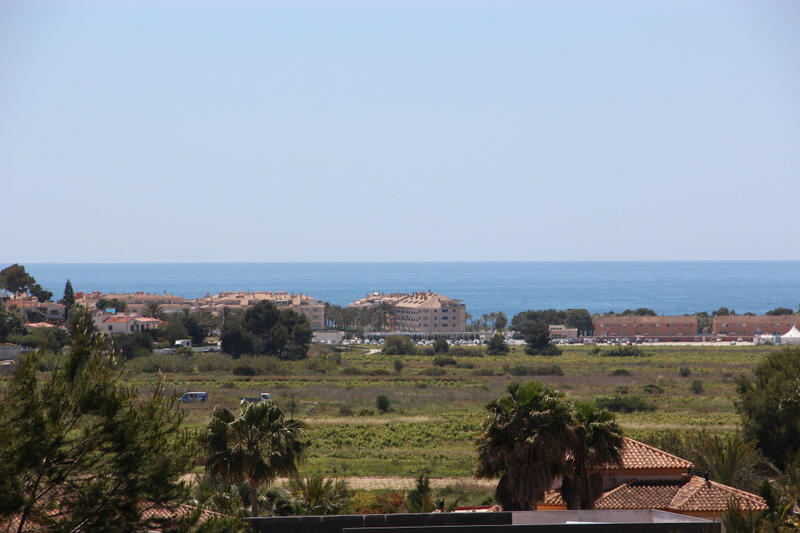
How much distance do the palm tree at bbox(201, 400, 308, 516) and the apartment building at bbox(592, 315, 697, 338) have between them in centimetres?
13154

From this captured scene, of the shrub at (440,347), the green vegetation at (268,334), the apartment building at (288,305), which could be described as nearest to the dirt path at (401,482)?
the green vegetation at (268,334)

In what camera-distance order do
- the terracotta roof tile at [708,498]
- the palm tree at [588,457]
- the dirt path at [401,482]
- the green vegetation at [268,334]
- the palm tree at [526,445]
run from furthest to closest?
the green vegetation at [268,334], the dirt path at [401,482], the terracotta roof tile at [708,498], the palm tree at [588,457], the palm tree at [526,445]

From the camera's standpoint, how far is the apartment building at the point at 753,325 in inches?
5856

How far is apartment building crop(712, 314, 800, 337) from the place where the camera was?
14875cm

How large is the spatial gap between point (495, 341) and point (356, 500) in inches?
3600

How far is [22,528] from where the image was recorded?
14.0 metres

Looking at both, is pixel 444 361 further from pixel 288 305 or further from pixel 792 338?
pixel 288 305

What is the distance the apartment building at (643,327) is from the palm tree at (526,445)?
13172 centimetres

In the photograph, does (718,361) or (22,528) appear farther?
(718,361)

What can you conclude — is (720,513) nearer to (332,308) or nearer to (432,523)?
(432,523)

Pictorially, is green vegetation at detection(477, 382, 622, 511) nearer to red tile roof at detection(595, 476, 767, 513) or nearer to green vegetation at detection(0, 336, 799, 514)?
red tile roof at detection(595, 476, 767, 513)

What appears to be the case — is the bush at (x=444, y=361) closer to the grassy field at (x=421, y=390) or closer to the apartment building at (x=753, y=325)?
the grassy field at (x=421, y=390)

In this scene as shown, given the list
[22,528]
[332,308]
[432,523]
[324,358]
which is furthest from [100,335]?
[332,308]

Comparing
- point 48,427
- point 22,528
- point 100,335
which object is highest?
point 100,335
